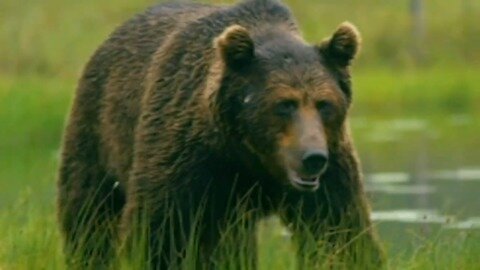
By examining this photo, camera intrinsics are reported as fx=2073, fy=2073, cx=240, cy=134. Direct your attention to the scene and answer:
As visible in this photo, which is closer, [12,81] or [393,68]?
[12,81]

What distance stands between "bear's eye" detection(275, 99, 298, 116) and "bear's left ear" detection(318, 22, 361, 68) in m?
0.32

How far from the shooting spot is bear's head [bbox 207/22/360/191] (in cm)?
777

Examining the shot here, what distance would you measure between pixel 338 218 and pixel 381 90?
15376 millimetres

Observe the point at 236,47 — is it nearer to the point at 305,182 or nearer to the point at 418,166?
the point at 305,182

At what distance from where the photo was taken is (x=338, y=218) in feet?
27.0

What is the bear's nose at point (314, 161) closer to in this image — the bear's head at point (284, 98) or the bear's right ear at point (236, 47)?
the bear's head at point (284, 98)

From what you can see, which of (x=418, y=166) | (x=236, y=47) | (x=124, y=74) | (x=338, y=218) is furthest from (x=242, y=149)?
(x=418, y=166)

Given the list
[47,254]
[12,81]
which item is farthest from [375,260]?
[12,81]

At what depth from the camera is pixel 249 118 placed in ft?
26.2

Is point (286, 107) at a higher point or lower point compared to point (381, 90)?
higher

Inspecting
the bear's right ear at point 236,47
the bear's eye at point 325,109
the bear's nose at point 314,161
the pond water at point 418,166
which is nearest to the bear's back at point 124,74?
the bear's right ear at point 236,47

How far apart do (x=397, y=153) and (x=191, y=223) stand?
11.5 m

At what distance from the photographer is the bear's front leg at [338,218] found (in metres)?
8.16

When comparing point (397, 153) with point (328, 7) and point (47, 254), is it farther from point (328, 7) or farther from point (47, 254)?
point (47, 254)
